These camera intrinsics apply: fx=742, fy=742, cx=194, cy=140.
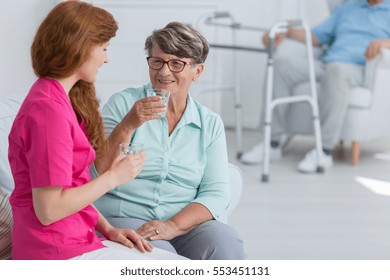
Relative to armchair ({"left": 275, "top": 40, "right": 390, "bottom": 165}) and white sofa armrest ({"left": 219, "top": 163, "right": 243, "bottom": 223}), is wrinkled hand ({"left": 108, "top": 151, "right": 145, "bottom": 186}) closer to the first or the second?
white sofa armrest ({"left": 219, "top": 163, "right": 243, "bottom": 223})

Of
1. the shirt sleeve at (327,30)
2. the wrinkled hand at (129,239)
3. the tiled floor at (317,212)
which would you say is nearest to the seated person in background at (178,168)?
the wrinkled hand at (129,239)

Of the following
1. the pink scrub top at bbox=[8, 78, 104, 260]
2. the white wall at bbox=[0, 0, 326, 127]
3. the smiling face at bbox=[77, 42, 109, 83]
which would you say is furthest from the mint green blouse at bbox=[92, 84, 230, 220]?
the white wall at bbox=[0, 0, 326, 127]

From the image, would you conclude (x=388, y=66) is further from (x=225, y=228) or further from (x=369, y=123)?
(x=225, y=228)

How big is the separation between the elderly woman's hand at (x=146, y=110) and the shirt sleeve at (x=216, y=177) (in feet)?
0.87

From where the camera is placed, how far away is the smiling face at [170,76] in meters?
1.88

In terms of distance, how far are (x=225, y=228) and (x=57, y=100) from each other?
650 millimetres

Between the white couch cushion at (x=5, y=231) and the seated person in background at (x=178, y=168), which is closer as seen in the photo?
the white couch cushion at (x=5, y=231)

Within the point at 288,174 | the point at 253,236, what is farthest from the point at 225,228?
the point at 288,174

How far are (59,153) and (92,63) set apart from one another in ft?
0.64

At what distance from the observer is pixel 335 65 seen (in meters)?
4.40

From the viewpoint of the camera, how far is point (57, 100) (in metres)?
1.41

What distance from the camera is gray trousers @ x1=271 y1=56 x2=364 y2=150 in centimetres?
438

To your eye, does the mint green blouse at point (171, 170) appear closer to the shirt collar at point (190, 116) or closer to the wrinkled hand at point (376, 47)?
the shirt collar at point (190, 116)

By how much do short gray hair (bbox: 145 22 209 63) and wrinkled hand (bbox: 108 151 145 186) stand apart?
43 centimetres
